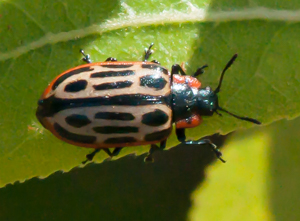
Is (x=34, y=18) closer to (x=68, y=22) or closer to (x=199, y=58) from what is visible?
(x=68, y=22)

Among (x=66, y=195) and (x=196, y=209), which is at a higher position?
(x=66, y=195)

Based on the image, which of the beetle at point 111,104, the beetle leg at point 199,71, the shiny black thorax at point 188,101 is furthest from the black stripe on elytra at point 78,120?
the beetle leg at point 199,71

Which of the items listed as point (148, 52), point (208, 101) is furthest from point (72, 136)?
point (208, 101)

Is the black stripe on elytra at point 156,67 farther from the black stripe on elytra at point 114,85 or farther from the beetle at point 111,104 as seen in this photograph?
the black stripe on elytra at point 114,85

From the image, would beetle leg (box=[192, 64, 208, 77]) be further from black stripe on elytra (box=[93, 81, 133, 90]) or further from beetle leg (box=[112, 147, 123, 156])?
beetle leg (box=[112, 147, 123, 156])

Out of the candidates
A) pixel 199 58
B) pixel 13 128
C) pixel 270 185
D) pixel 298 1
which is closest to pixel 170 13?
pixel 199 58

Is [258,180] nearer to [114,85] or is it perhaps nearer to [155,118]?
[155,118]
